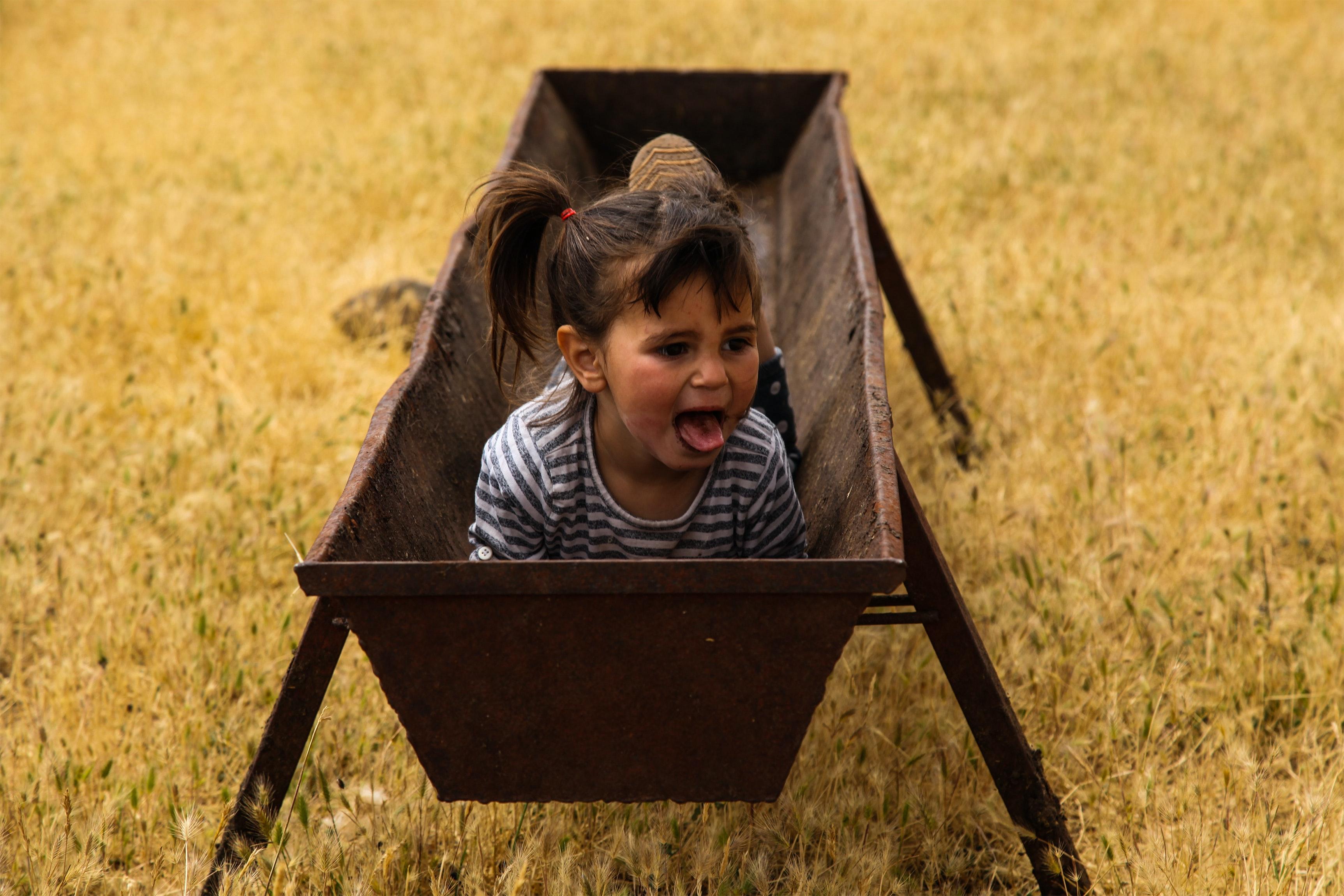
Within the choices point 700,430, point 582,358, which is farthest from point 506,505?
point 700,430

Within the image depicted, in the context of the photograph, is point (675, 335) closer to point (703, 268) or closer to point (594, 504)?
point (703, 268)

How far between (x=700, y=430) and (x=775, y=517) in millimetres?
329

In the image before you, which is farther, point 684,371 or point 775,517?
point 775,517

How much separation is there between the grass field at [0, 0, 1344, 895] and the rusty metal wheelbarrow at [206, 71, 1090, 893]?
0.33 metres

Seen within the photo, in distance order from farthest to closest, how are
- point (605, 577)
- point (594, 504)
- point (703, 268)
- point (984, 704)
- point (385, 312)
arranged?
1. point (385, 312)
2. point (594, 504)
3. point (984, 704)
4. point (703, 268)
5. point (605, 577)

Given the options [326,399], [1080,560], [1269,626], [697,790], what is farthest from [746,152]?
[697,790]

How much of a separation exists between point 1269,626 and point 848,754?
4.17ft

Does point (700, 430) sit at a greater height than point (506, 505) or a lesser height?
greater

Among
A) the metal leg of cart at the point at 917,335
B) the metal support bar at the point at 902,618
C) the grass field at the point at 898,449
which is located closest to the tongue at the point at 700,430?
the metal support bar at the point at 902,618

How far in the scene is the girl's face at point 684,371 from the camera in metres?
2.15

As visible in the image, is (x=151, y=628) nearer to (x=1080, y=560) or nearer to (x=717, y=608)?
(x=717, y=608)

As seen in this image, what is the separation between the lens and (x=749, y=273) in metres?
2.19

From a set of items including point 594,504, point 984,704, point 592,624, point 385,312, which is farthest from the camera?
point 385,312

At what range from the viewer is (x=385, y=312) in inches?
191
